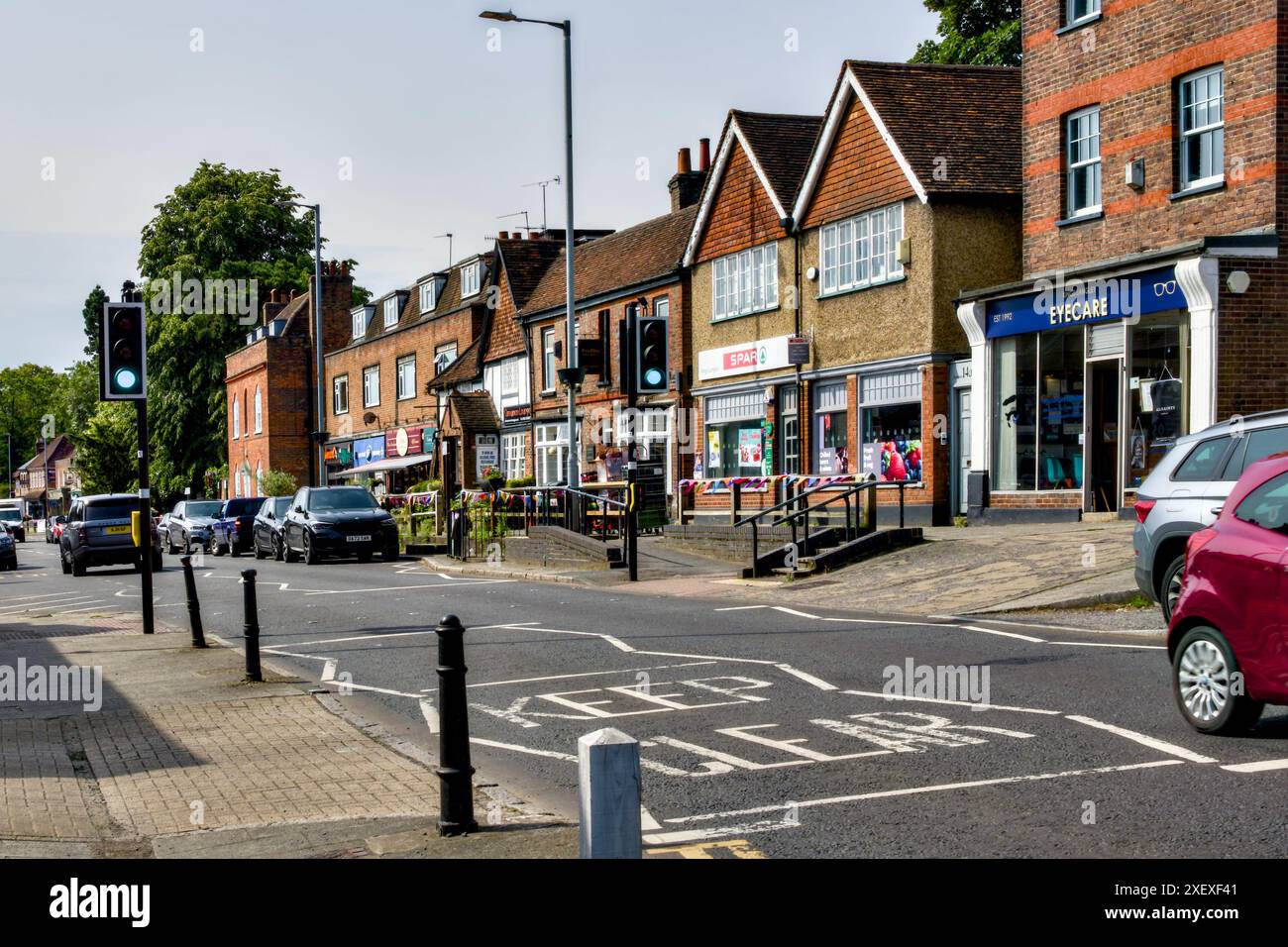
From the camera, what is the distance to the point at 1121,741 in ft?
25.1

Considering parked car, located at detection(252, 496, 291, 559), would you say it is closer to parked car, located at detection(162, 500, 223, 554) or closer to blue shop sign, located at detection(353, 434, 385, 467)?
parked car, located at detection(162, 500, 223, 554)

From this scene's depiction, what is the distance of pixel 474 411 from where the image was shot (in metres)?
44.3

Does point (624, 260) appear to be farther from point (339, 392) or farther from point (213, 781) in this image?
point (213, 781)

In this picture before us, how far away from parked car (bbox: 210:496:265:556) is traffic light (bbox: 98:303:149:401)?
23.5m

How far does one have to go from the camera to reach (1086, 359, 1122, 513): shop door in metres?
22.4

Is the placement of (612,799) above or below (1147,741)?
above

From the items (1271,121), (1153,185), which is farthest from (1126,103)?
(1271,121)

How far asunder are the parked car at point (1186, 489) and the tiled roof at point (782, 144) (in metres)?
19.6

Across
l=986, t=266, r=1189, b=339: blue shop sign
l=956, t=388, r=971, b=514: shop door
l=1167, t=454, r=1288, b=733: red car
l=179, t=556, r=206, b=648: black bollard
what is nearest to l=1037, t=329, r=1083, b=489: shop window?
l=986, t=266, r=1189, b=339: blue shop sign

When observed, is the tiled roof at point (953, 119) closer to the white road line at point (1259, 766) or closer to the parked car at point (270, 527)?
the parked car at point (270, 527)

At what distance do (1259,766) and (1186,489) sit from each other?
17.1ft

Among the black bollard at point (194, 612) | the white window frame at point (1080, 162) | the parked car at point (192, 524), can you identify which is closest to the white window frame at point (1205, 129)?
the white window frame at point (1080, 162)
